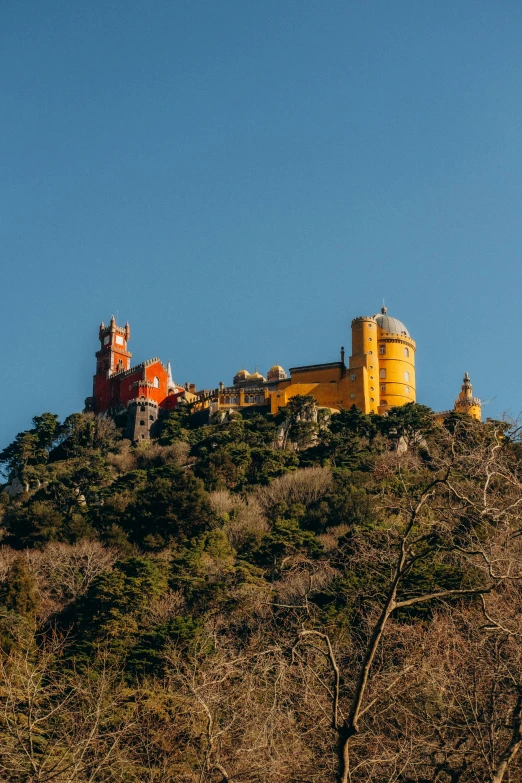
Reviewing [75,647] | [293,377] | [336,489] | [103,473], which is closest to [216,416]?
[293,377]

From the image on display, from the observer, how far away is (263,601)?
10.1 metres

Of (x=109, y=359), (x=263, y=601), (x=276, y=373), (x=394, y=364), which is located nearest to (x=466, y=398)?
(x=394, y=364)

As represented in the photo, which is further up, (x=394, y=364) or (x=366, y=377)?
(x=394, y=364)

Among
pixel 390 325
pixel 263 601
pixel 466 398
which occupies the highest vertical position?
pixel 390 325

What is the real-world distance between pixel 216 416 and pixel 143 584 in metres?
29.3

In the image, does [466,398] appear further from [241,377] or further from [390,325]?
[241,377]

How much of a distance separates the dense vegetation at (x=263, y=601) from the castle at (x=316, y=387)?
2.31 m

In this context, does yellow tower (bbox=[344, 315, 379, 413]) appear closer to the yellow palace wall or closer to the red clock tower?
the yellow palace wall

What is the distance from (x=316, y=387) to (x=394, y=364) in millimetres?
6004

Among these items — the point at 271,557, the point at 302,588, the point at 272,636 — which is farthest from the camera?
the point at 271,557

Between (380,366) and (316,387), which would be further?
(380,366)

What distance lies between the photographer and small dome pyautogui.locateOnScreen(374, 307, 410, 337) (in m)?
67.2

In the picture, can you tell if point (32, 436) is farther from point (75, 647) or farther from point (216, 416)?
point (75, 647)

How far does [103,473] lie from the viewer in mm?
55875
